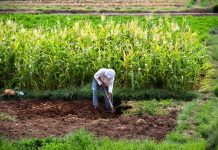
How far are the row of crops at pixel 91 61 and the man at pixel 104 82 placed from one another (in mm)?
1016

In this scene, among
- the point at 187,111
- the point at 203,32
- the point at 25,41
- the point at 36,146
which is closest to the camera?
the point at 36,146

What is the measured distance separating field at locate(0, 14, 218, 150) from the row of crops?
0.02 m

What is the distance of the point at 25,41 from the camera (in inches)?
501

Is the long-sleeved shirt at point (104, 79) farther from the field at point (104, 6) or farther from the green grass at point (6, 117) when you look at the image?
the field at point (104, 6)

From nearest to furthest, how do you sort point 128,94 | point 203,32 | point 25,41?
1. point 128,94
2. point 25,41
3. point 203,32

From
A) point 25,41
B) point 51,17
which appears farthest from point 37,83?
point 51,17

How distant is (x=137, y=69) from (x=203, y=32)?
6.30m

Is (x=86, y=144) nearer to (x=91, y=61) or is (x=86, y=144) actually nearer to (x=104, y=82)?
(x=104, y=82)

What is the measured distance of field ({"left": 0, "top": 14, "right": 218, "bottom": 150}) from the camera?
9.24 m

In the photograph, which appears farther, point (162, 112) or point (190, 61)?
point (190, 61)

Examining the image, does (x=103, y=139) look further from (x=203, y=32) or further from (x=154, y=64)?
(x=203, y=32)

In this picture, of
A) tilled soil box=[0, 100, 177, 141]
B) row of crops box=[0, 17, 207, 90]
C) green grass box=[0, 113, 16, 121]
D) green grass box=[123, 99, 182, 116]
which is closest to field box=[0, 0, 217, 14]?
row of crops box=[0, 17, 207, 90]

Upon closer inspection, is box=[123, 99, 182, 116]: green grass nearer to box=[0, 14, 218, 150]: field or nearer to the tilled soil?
box=[0, 14, 218, 150]: field

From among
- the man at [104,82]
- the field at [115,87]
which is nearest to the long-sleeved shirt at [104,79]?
the man at [104,82]
